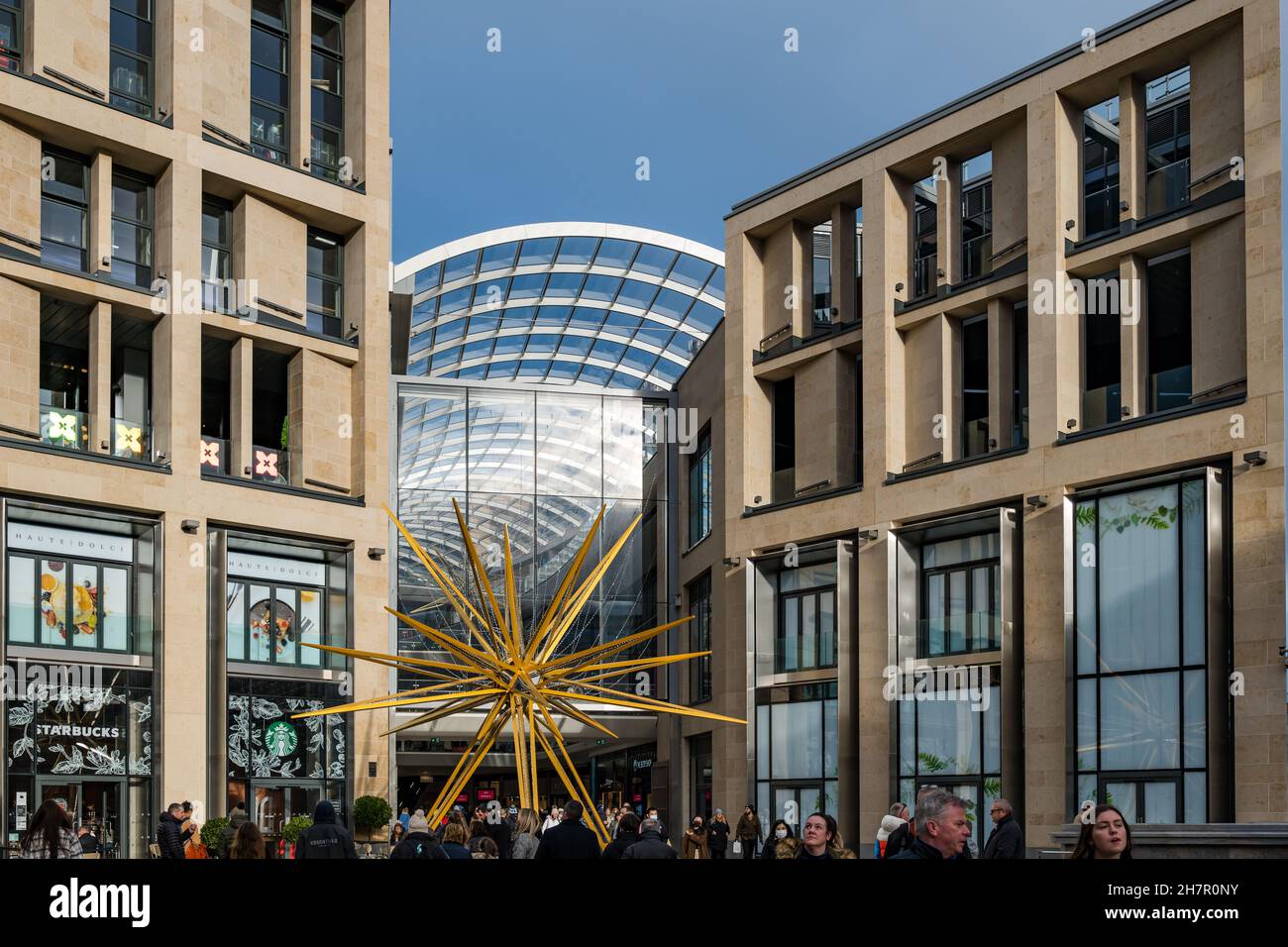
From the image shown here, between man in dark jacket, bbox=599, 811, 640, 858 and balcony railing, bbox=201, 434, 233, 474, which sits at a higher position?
balcony railing, bbox=201, 434, 233, 474

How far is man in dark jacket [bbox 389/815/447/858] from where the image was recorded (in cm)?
1337

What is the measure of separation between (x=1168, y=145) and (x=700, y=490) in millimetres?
19158

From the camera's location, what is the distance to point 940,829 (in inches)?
292

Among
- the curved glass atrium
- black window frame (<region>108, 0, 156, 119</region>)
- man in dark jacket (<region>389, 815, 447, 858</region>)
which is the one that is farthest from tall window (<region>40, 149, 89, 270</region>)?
man in dark jacket (<region>389, 815, 447, 858</region>)

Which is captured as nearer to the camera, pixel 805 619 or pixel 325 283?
pixel 805 619

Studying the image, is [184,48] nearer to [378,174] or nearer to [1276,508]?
[378,174]

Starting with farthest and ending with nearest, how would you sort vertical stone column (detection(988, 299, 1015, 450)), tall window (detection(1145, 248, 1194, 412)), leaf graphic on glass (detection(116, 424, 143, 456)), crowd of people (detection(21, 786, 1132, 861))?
vertical stone column (detection(988, 299, 1015, 450))
leaf graphic on glass (detection(116, 424, 143, 456))
tall window (detection(1145, 248, 1194, 412))
crowd of people (detection(21, 786, 1132, 861))

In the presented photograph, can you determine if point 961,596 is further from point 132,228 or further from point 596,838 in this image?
point 596,838

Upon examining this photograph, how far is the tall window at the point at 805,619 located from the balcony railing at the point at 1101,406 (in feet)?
27.8

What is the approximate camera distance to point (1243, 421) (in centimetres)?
2822

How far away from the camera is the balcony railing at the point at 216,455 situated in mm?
35625

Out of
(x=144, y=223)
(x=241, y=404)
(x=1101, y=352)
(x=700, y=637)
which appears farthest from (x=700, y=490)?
(x=144, y=223)

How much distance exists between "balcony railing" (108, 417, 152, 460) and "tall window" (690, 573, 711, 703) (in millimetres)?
17379

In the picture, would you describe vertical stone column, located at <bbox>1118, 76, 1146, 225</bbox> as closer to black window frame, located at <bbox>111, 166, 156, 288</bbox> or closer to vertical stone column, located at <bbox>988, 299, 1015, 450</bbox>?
vertical stone column, located at <bbox>988, 299, 1015, 450</bbox>
